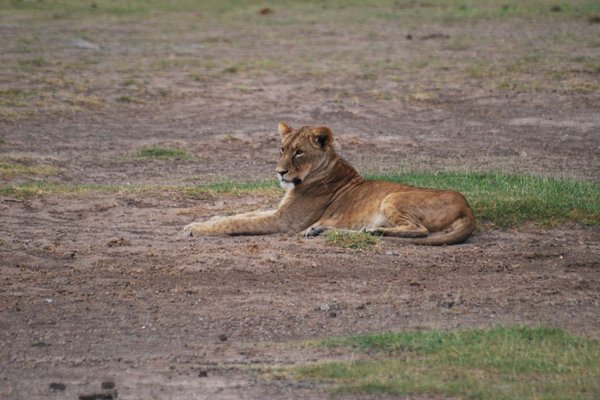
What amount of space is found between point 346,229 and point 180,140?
533 centimetres

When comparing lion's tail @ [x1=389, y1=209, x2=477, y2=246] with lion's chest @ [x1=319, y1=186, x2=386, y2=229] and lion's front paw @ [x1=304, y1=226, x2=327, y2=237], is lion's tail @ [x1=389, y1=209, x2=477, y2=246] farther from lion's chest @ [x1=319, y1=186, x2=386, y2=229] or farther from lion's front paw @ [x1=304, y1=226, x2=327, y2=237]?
lion's front paw @ [x1=304, y1=226, x2=327, y2=237]

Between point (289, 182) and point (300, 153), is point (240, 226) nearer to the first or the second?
point (289, 182)

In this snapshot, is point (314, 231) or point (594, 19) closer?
point (314, 231)

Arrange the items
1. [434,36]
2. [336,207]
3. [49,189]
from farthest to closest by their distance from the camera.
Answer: [434,36] < [49,189] < [336,207]

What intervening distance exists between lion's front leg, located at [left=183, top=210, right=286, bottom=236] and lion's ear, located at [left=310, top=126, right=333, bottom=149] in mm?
612

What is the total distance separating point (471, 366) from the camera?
5828mm

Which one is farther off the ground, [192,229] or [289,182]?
[289,182]

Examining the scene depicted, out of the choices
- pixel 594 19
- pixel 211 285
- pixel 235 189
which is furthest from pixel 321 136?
pixel 594 19

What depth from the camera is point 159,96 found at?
1620 centimetres

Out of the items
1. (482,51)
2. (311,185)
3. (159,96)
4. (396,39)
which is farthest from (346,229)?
(396,39)

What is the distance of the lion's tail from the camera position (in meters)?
8.27

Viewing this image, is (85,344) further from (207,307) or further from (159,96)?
(159,96)

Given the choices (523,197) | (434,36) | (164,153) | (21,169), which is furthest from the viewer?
(434,36)

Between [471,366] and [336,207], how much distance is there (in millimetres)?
3211
